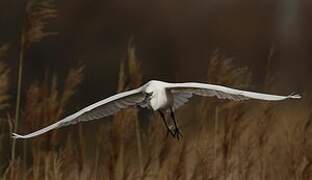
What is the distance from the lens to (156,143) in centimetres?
380

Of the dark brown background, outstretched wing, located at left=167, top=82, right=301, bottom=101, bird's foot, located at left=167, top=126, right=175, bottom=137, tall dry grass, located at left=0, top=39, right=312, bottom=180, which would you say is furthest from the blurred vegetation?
the dark brown background

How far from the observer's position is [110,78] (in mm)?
9641

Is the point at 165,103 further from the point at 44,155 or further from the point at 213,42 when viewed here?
the point at 213,42

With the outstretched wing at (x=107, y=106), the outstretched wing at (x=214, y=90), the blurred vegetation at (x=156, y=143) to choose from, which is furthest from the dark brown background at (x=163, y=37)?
the outstretched wing at (x=214, y=90)

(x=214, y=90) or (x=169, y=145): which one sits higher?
(x=214, y=90)

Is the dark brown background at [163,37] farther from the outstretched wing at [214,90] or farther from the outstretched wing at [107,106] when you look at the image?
the outstretched wing at [214,90]

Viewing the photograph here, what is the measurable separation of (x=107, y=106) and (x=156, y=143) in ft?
0.92

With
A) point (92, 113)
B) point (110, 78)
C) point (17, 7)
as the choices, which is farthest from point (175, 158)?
point (17, 7)

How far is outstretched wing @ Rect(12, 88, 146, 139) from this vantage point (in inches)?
136

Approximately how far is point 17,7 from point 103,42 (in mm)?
927

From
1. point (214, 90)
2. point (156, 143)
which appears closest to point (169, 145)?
point (156, 143)

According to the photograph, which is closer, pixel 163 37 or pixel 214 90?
pixel 214 90

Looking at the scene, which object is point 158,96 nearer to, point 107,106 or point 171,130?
point 171,130

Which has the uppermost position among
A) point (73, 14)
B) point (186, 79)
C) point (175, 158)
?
point (73, 14)
